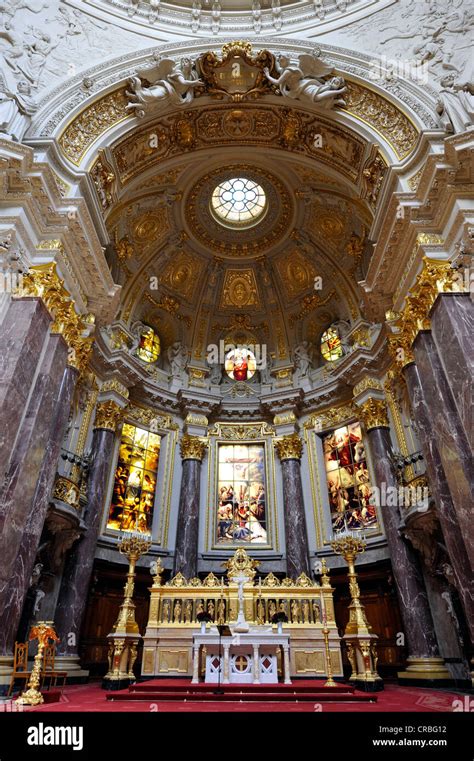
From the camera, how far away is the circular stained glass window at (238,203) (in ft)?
61.7

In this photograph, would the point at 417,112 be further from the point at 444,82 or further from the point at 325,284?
the point at 325,284

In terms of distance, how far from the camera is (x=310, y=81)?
43.3 feet

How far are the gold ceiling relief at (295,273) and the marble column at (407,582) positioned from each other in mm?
7155

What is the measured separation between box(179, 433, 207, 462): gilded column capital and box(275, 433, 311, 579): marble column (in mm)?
2884

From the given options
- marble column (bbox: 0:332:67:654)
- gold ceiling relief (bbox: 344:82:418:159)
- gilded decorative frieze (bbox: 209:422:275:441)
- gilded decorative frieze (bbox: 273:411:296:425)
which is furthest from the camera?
gilded decorative frieze (bbox: 209:422:275:441)

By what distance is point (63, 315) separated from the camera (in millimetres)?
10164

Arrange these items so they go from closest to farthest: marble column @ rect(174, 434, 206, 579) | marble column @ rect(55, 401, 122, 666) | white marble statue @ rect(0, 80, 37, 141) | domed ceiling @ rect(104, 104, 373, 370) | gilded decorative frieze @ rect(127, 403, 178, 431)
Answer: white marble statue @ rect(0, 80, 37, 141) → marble column @ rect(55, 401, 122, 666) → marble column @ rect(174, 434, 206, 579) → domed ceiling @ rect(104, 104, 373, 370) → gilded decorative frieze @ rect(127, 403, 178, 431)

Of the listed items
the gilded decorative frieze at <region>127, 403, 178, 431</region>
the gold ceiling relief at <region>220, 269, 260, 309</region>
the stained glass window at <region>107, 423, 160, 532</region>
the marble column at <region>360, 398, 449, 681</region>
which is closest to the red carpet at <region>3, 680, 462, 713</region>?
the marble column at <region>360, 398, 449, 681</region>

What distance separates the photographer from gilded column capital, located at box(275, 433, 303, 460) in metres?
17.0

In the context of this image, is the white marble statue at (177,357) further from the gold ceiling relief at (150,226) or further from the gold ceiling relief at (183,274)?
the gold ceiling relief at (150,226)

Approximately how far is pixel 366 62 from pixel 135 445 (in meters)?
14.1

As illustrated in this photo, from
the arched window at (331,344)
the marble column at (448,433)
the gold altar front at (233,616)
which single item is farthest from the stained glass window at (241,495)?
the marble column at (448,433)

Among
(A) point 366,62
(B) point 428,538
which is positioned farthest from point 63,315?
(A) point 366,62

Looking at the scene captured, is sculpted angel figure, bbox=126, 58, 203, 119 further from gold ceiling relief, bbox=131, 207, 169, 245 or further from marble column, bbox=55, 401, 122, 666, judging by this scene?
marble column, bbox=55, 401, 122, 666
